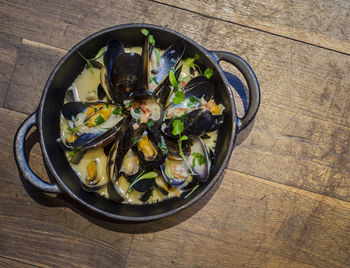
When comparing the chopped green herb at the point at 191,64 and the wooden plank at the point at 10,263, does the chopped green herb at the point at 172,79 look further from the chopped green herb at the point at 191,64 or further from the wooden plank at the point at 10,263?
the wooden plank at the point at 10,263

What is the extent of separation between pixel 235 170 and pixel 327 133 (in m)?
0.53

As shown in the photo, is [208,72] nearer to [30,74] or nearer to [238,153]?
[238,153]

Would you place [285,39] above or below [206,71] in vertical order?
above

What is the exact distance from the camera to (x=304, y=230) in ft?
5.09

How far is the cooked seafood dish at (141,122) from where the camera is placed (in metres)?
1.29

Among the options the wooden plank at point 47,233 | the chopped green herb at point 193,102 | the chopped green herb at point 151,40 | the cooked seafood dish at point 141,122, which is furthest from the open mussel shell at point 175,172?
the chopped green herb at point 151,40

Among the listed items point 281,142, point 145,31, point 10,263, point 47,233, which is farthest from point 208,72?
point 10,263

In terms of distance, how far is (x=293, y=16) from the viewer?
1534 mm

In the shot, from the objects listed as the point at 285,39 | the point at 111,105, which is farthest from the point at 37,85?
the point at 285,39

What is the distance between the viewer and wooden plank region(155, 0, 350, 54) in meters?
1.51

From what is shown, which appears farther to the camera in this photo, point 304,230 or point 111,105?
point 304,230

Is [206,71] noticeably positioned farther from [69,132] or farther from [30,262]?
[30,262]

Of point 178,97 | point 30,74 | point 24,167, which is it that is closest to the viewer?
point 24,167

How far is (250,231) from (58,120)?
3.61 feet
